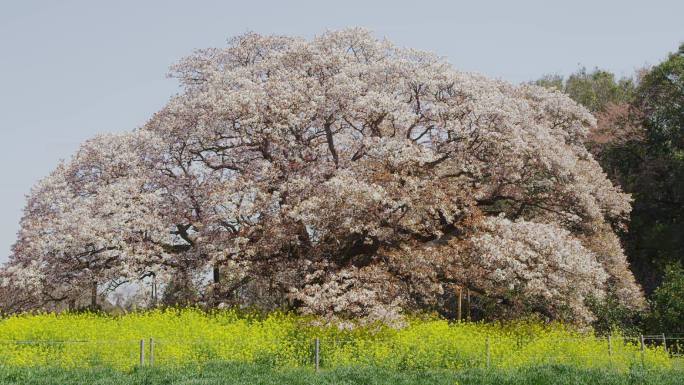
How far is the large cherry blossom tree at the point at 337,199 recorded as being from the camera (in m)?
29.8

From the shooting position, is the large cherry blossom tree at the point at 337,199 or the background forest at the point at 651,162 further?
the background forest at the point at 651,162

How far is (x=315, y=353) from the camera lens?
25141 mm

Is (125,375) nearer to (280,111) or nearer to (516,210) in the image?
(280,111)

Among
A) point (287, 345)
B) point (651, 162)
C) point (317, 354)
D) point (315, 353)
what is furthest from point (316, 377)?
point (651, 162)

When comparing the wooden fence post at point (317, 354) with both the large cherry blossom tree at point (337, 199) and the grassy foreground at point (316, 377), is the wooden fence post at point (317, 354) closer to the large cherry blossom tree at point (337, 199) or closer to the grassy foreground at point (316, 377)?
the grassy foreground at point (316, 377)

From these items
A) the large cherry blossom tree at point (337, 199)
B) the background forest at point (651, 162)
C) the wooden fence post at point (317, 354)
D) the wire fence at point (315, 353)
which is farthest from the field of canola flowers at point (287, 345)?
the background forest at point (651, 162)

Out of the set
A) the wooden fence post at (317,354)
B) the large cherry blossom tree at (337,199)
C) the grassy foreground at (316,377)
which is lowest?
the grassy foreground at (316,377)

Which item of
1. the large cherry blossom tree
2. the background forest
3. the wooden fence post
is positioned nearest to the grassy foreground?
the wooden fence post

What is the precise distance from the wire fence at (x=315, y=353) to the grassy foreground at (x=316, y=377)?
2.21 m

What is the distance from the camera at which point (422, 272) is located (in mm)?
29484

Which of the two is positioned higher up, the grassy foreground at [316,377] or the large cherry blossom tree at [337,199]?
the large cherry blossom tree at [337,199]

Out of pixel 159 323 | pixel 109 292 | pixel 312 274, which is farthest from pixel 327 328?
pixel 109 292

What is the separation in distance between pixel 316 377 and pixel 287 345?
7.27m

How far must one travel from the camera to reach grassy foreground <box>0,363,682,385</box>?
64.0ft
